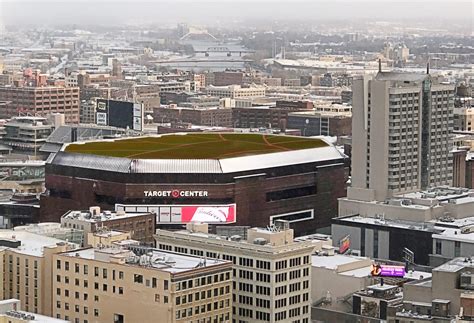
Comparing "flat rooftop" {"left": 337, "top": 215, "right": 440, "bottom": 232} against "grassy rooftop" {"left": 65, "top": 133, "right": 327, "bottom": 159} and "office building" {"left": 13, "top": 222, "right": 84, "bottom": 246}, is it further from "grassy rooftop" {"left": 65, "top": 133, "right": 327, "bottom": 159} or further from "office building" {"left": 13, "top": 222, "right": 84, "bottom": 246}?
"office building" {"left": 13, "top": 222, "right": 84, "bottom": 246}

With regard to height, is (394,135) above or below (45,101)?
above

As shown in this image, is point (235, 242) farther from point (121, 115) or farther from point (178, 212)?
point (121, 115)

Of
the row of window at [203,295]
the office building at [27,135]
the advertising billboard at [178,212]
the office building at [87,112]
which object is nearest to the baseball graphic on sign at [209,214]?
the advertising billboard at [178,212]

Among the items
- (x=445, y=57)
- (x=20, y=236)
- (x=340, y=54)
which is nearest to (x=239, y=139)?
(x=20, y=236)

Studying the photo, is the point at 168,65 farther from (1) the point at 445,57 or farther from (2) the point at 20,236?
(2) the point at 20,236

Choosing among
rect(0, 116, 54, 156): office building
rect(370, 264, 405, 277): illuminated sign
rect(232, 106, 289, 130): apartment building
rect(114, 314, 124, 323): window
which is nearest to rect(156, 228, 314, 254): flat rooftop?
rect(114, 314, 124, 323): window

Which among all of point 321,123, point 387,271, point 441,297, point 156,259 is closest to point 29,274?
point 156,259
